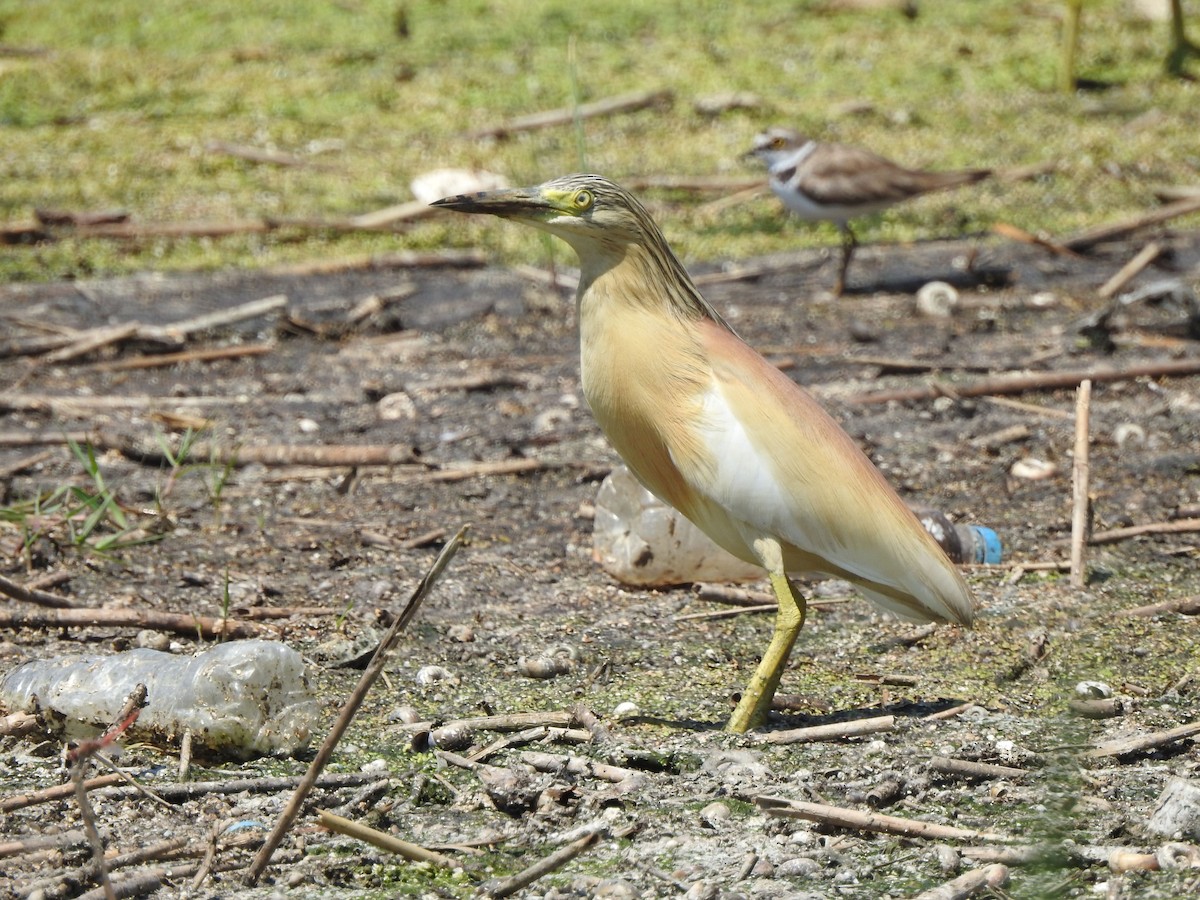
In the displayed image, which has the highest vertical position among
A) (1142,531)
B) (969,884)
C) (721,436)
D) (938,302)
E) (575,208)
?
(575,208)

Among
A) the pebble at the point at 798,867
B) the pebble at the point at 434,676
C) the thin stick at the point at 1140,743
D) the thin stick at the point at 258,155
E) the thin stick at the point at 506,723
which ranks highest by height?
the thin stick at the point at 258,155

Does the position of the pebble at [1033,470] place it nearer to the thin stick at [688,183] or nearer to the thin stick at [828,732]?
the thin stick at [828,732]

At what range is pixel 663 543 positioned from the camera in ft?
14.9

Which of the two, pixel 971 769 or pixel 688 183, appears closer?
pixel 971 769

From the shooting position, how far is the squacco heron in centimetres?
357

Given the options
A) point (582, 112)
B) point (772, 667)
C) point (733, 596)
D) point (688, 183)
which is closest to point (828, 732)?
point (772, 667)

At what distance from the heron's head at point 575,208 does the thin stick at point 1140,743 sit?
1.55 metres

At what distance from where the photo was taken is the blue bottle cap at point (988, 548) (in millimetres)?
4629

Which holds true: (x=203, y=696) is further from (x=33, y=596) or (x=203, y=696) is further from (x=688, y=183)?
(x=688, y=183)

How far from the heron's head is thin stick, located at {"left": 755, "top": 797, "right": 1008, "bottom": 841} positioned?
1456 millimetres

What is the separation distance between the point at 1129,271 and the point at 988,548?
3.44 meters

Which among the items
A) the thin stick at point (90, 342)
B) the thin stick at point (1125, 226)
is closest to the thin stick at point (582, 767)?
the thin stick at point (90, 342)

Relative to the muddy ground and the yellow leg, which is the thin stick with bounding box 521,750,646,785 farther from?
the yellow leg

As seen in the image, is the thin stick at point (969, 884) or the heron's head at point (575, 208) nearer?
the thin stick at point (969, 884)
